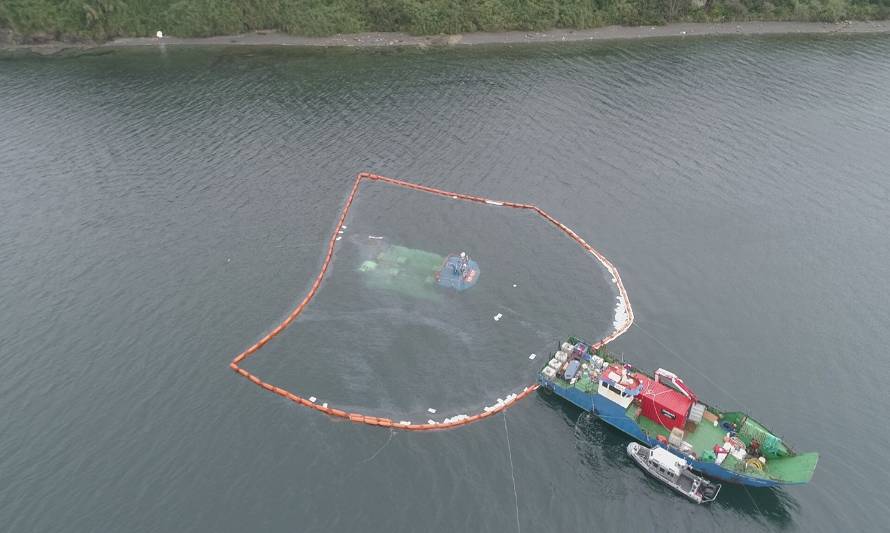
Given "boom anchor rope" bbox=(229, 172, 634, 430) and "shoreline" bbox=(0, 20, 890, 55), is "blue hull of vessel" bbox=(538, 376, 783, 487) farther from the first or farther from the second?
"shoreline" bbox=(0, 20, 890, 55)

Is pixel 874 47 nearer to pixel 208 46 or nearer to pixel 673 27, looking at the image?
pixel 673 27

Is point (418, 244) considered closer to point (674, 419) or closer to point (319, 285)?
point (319, 285)

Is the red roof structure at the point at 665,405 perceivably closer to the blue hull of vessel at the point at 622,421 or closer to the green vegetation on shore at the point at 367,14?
the blue hull of vessel at the point at 622,421

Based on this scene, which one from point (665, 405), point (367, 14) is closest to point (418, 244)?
point (665, 405)

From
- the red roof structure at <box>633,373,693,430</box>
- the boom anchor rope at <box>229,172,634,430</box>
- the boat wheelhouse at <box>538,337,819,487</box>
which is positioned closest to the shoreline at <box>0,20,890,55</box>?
the boom anchor rope at <box>229,172,634,430</box>

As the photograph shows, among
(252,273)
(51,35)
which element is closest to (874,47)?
(252,273)

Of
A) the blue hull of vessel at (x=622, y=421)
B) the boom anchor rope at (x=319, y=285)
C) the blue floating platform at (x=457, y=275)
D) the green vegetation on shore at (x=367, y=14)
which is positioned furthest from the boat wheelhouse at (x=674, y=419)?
the green vegetation on shore at (x=367, y=14)

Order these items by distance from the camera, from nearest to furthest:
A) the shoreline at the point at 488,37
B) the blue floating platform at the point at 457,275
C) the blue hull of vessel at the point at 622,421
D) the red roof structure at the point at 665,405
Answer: the blue hull of vessel at the point at 622,421 < the red roof structure at the point at 665,405 < the blue floating platform at the point at 457,275 < the shoreline at the point at 488,37
